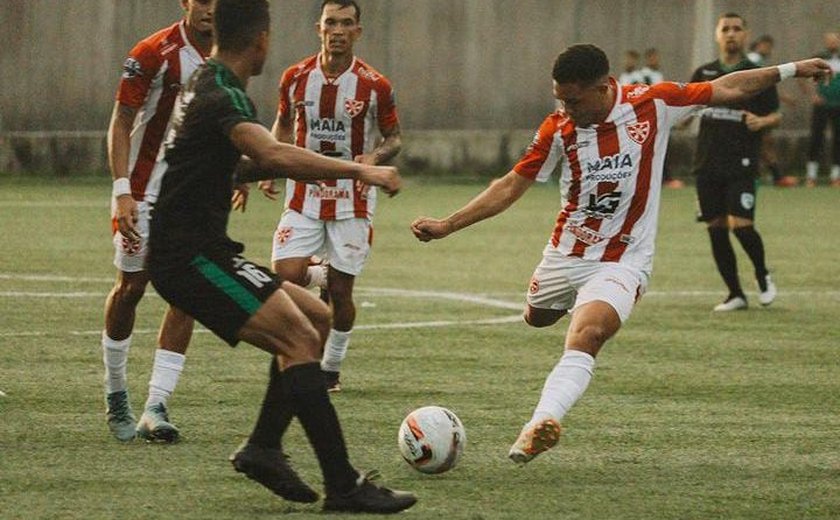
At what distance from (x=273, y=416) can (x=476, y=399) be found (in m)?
2.78

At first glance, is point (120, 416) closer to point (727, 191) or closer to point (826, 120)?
point (727, 191)

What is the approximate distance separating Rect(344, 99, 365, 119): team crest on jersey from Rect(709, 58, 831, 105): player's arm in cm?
252

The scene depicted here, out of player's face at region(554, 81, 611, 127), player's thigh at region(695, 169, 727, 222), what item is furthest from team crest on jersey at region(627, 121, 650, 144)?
player's thigh at region(695, 169, 727, 222)

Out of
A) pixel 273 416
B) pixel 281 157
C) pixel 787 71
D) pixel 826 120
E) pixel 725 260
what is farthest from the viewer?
pixel 826 120

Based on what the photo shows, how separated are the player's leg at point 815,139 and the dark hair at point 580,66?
22329 mm

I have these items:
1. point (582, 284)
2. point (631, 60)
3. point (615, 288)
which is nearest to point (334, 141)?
point (582, 284)

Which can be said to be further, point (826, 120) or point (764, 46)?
point (826, 120)

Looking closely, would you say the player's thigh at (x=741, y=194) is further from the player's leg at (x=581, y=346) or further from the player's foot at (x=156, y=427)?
the player's foot at (x=156, y=427)

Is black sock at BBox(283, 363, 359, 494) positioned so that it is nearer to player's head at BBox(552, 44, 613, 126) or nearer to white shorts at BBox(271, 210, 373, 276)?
player's head at BBox(552, 44, 613, 126)

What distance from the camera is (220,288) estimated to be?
6695 mm

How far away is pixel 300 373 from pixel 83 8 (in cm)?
2352

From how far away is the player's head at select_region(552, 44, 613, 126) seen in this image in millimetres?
7988

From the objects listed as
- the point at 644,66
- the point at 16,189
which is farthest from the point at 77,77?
the point at 644,66

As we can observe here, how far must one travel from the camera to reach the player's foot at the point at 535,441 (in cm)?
719
